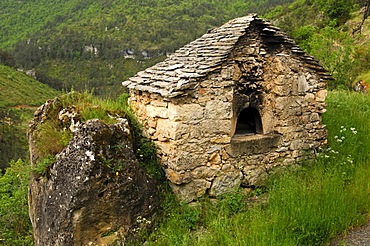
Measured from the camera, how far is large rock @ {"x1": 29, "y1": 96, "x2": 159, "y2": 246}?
381cm

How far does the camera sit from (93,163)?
3857 mm

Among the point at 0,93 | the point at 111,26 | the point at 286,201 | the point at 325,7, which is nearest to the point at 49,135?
the point at 286,201

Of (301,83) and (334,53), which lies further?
(334,53)

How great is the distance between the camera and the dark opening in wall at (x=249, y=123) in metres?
5.73

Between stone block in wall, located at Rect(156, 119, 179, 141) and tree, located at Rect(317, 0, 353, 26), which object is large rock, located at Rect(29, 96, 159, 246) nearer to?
stone block in wall, located at Rect(156, 119, 179, 141)

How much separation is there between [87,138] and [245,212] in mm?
2559

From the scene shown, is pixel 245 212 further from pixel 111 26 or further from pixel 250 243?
pixel 111 26

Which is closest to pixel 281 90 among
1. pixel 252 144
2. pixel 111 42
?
pixel 252 144

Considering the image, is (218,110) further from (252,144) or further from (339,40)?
(339,40)

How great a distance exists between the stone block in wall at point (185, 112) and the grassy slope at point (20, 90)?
1339 inches

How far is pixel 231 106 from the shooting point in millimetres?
4914

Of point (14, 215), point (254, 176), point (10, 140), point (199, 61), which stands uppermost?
point (199, 61)

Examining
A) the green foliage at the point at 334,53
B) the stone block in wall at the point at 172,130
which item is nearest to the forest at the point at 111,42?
the green foliage at the point at 334,53

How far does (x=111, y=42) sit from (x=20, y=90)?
34.8 meters
